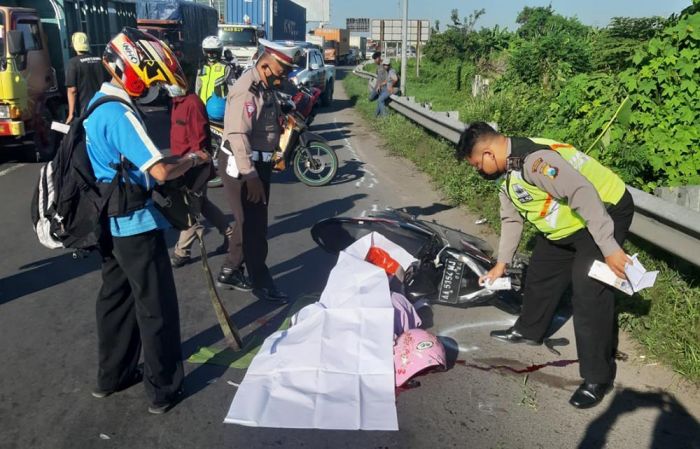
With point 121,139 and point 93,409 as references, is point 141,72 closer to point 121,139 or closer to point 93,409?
point 121,139

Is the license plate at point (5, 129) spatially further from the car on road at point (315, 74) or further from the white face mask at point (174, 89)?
the car on road at point (315, 74)

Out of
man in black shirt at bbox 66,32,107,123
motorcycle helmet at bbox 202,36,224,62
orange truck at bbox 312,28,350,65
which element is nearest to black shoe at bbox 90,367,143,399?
motorcycle helmet at bbox 202,36,224,62

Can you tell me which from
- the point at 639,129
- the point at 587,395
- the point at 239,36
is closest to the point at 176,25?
the point at 239,36

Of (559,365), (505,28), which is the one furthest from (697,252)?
(505,28)

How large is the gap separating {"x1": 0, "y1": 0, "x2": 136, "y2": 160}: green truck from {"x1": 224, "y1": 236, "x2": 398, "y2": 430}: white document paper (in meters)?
7.94

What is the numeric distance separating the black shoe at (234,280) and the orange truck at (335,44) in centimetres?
5608

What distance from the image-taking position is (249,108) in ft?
15.8

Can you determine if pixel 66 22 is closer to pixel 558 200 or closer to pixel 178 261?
pixel 178 261

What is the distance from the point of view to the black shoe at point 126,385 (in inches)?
147

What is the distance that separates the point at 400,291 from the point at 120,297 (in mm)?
2017

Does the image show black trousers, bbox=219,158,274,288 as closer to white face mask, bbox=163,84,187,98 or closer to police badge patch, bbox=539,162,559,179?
white face mask, bbox=163,84,187,98

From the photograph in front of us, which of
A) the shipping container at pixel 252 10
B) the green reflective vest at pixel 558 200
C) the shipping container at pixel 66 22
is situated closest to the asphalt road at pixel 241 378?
the green reflective vest at pixel 558 200

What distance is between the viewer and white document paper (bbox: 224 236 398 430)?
3.49m

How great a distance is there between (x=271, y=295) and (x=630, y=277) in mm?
2764
